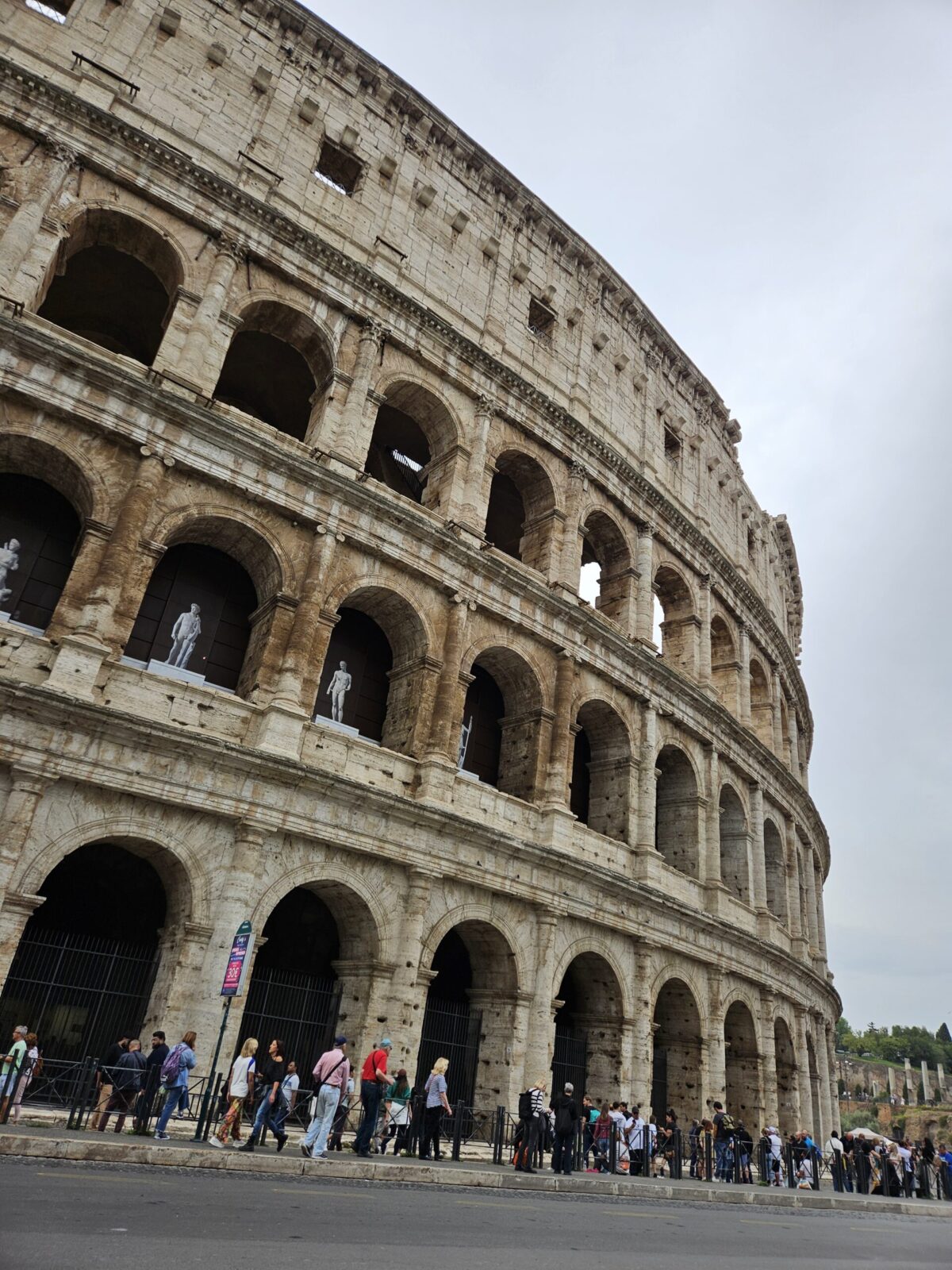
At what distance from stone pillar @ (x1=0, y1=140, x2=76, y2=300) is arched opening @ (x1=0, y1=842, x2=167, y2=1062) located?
8.88 metres

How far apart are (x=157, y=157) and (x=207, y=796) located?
37.2 feet

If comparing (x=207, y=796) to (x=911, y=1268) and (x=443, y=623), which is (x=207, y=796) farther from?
(x=911, y=1268)

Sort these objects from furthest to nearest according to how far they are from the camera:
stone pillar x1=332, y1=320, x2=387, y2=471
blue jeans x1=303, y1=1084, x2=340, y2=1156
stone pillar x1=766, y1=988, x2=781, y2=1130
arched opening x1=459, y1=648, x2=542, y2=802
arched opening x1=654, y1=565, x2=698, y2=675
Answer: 1. arched opening x1=654, y1=565, x2=698, y2=675
2. stone pillar x1=766, y1=988, x2=781, y2=1130
3. arched opening x1=459, y1=648, x2=542, y2=802
4. stone pillar x1=332, y1=320, x2=387, y2=471
5. blue jeans x1=303, y1=1084, x2=340, y2=1156

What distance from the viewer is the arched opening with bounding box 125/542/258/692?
1438 cm

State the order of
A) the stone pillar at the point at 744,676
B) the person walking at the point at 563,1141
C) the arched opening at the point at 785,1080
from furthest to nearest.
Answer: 1. the stone pillar at the point at 744,676
2. the arched opening at the point at 785,1080
3. the person walking at the point at 563,1141

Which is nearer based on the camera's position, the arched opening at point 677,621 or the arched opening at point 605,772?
the arched opening at point 605,772

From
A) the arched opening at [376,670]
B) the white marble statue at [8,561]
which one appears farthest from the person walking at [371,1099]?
the white marble statue at [8,561]

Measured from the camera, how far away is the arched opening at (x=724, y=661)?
82.1 ft

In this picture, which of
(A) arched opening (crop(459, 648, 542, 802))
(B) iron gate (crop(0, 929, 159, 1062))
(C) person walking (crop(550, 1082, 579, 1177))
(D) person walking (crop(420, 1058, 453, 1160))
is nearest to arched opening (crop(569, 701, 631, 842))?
(A) arched opening (crop(459, 648, 542, 802))

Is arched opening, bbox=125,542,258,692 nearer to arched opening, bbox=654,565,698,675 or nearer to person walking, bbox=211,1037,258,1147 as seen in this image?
A: person walking, bbox=211,1037,258,1147

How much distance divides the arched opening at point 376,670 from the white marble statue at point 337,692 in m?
0.01

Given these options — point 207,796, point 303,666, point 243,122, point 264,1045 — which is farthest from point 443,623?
point 243,122

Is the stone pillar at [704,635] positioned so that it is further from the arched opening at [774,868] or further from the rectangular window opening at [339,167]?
the rectangular window opening at [339,167]

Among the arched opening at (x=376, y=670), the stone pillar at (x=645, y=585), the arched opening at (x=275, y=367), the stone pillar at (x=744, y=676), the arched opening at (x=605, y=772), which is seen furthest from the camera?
the stone pillar at (x=744, y=676)
